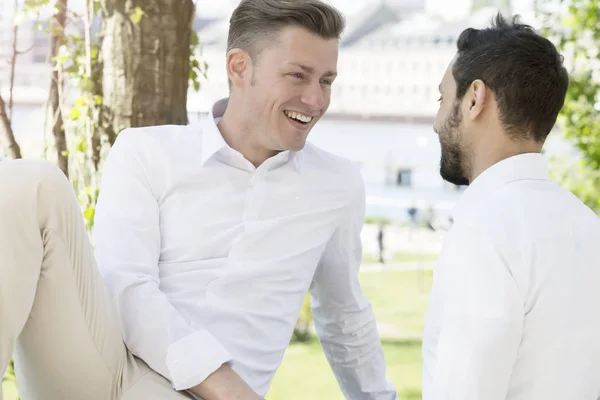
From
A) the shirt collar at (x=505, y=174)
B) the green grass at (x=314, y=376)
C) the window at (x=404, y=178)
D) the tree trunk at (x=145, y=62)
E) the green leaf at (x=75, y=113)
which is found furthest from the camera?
the window at (x=404, y=178)

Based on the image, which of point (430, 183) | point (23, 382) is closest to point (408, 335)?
point (430, 183)

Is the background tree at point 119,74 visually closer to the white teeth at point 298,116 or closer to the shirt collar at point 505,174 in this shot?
the white teeth at point 298,116

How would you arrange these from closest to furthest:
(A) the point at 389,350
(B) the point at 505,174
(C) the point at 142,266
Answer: (B) the point at 505,174
(C) the point at 142,266
(A) the point at 389,350

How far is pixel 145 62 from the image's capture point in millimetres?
2375

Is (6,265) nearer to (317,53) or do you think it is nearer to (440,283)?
(440,283)

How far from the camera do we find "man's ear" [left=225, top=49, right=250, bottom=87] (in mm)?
2119

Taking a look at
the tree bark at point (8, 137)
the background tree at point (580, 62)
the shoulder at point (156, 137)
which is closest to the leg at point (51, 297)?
the shoulder at point (156, 137)

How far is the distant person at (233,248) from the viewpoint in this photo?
1.69m

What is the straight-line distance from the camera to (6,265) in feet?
4.75

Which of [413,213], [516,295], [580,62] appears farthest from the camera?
[413,213]

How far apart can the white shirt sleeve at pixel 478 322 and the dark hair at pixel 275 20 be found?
0.85 meters

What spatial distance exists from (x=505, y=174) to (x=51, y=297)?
85 centimetres

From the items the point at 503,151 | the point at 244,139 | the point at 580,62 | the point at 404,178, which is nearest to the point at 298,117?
the point at 244,139

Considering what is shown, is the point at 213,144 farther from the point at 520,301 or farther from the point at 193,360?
the point at 520,301
